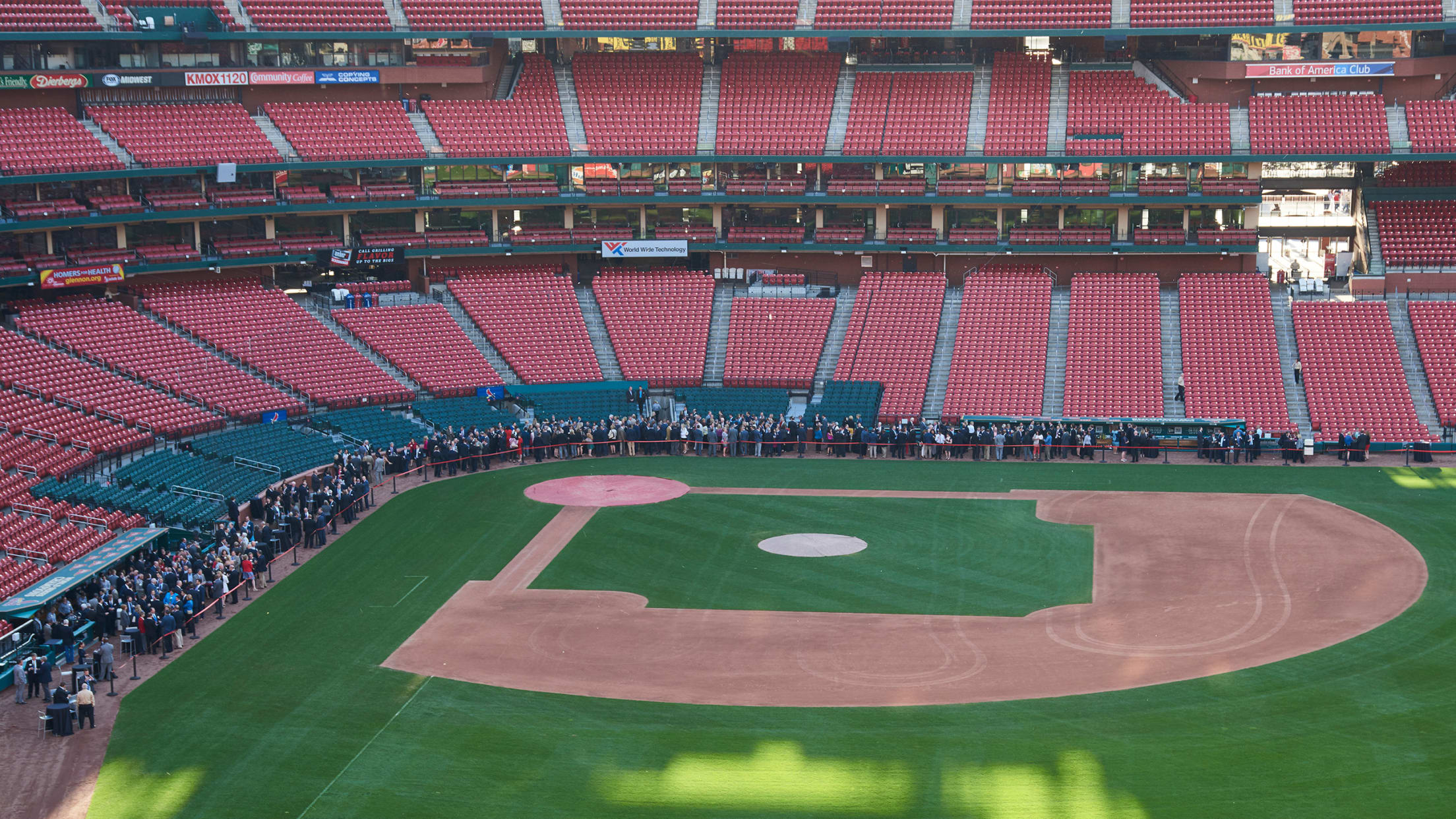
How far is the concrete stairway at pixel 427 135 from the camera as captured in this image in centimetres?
6400

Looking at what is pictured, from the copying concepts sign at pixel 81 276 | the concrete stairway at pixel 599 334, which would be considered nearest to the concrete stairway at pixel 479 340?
the concrete stairway at pixel 599 334

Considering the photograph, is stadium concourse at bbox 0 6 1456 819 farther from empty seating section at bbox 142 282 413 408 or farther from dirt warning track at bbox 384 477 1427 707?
Result: dirt warning track at bbox 384 477 1427 707

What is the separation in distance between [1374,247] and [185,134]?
50673 mm

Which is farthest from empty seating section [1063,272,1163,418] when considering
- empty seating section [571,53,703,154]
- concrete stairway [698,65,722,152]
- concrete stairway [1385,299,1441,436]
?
empty seating section [571,53,703,154]

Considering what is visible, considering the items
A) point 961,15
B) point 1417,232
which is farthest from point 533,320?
point 1417,232

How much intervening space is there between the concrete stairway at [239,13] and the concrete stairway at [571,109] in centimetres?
1399

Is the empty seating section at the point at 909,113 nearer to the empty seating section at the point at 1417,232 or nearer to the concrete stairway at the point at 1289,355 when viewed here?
the concrete stairway at the point at 1289,355

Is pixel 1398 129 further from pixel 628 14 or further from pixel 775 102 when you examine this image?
pixel 628 14

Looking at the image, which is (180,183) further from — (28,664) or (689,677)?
(689,677)

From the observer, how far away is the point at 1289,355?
187 ft

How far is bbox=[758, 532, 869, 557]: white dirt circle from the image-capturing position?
135 feet

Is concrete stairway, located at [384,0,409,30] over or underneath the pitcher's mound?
over

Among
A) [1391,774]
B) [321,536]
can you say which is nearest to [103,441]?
[321,536]

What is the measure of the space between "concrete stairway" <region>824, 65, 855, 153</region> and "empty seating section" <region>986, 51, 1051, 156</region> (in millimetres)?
6420
